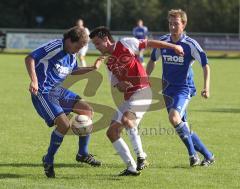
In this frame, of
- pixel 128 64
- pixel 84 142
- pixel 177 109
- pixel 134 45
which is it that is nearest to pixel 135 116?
pixel 128 64

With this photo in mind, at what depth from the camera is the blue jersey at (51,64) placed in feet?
27.0

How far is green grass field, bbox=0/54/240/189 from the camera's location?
7934 millimetres

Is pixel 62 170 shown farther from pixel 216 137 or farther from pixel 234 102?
pixel 234 102

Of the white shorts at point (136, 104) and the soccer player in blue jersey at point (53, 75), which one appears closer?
the soccer player in blue jersey at point (53, 75)

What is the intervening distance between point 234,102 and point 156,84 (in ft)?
23.6

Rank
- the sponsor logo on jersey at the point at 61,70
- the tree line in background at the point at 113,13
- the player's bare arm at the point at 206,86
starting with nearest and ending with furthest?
the sponsor logo on jersey at the point at 61,70, the player's bare arm at the point at 206,86, the tree line in background at the point at 113,13

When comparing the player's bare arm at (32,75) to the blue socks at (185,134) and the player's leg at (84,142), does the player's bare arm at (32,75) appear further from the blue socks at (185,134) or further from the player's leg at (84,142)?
the blue socks at (185,134)

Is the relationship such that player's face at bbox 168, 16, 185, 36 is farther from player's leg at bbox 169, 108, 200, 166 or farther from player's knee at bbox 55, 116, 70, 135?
player's knee at bbox 55, 116, 70, 135

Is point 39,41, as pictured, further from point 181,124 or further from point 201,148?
point 181,124

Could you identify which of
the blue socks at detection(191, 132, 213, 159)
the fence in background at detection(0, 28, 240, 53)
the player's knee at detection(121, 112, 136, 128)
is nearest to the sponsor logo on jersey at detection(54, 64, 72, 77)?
the player's knee at detection(121, 112, 136, 128)

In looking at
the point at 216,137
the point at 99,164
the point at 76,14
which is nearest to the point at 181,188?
the point at 99,164

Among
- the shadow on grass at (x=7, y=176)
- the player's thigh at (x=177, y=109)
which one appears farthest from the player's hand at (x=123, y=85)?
the shadow on grass at (x=7, y=176)

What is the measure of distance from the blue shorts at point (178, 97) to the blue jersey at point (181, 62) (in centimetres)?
6

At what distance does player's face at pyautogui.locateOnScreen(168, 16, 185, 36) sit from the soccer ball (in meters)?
1.60
